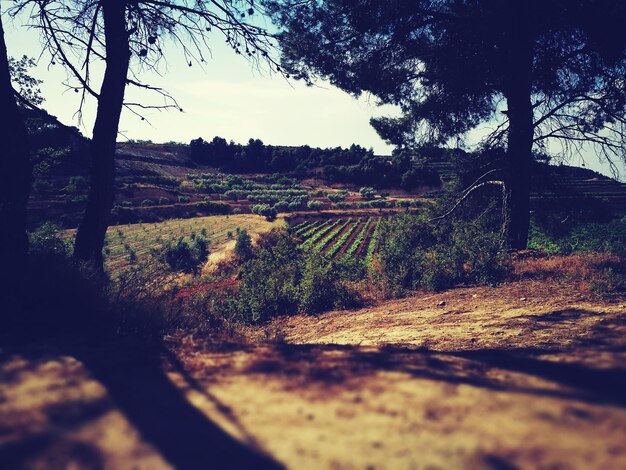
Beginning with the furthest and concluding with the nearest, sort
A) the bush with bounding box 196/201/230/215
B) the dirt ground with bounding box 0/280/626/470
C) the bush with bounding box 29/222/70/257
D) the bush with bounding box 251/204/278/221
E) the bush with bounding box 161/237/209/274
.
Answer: the bush with bounding box 196/201/230/215, the bush with bounding box 251/204/278/221, the bush with bounding box 161/237/209/274, the bush with bounding box 29/222/70/257, the dirt ground with bounding box 0/280/626/470

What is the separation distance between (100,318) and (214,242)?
31.4 meters

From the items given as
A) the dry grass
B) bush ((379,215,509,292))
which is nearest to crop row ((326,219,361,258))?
bush ((379,215,509,292))

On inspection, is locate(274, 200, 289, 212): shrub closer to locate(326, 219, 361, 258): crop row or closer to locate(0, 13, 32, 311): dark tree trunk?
locate(326, 219, 361, 258): crop row

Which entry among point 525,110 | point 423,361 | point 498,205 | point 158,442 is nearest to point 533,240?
point 498,205

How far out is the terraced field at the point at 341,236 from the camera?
95.3 feet

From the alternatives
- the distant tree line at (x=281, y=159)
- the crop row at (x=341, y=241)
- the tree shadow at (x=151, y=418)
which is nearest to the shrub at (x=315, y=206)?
the crop row at (x=341, y=241)

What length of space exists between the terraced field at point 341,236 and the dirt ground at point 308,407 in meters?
21.2

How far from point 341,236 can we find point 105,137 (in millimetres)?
31768

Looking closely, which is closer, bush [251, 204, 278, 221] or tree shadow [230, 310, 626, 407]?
tree shadow [230, 310, 626, 407]

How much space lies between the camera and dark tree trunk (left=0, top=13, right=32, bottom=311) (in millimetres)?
3793

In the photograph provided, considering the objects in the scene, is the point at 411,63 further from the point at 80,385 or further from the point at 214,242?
the point at 214,242

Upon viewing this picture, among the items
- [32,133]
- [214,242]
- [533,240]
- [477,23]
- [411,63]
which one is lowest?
[214,242]

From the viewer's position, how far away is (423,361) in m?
2.82

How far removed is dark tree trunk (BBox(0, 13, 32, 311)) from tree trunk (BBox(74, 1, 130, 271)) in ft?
3.05
